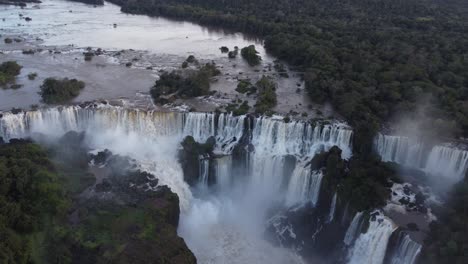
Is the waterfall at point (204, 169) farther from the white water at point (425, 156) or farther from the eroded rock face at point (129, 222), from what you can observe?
the white water at point (425, 156)

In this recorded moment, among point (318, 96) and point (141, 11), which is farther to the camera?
point (141, 11)

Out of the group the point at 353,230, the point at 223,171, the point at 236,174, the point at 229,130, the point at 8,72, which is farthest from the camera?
the point at 8,72

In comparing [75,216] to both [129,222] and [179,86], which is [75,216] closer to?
[129,222]

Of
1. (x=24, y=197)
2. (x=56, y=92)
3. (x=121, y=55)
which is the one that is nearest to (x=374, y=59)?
(x=121, y=55)

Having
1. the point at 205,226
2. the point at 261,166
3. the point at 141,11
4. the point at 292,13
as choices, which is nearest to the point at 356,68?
the point at 261,166

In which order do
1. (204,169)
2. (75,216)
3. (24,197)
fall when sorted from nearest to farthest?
(24,197) < (75,216) < (204,169)

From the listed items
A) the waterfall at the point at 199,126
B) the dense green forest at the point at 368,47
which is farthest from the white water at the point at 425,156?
the waterfall at the point at 199,126

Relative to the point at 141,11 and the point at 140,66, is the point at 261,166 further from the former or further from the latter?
the point at 141,11
